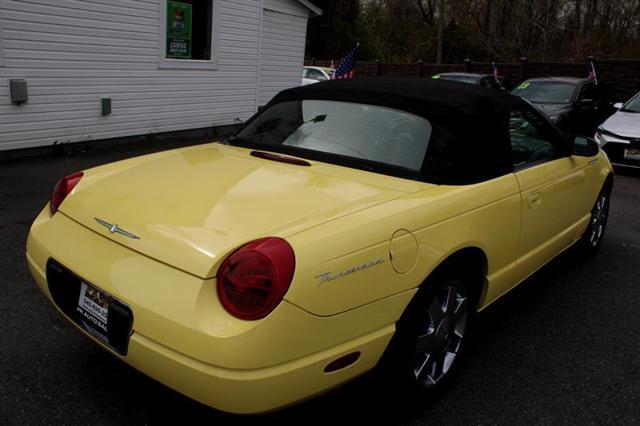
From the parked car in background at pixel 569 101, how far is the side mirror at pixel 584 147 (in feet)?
23.3

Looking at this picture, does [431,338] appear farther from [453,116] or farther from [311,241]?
[453,116]

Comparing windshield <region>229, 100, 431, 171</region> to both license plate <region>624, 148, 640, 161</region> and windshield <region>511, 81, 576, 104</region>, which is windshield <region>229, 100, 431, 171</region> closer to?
license plate <region>624, 148, 640, 161</region>

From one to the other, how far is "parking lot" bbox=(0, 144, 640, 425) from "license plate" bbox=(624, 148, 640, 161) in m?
5.24

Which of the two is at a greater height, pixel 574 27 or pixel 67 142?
pixel 574 27

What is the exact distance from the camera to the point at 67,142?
340 inches

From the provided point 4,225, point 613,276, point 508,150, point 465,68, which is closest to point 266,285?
point 508,150

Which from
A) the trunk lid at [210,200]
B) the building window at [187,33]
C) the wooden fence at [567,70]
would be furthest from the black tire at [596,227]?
the wooden fence at [567,70]

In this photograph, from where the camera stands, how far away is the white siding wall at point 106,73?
782cm

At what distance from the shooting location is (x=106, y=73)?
29.6 ft

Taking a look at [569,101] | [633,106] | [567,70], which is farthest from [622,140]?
[567,70]

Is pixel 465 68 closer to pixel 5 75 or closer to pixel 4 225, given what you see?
pixel 5 75

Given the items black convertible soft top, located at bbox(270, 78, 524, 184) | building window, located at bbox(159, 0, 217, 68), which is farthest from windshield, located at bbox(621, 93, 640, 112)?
black convertible soft top, located at bbox(270, 78, 524, 184)

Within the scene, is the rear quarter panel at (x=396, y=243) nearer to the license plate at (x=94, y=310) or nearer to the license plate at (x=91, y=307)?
the license plate at (x=91, y=307)

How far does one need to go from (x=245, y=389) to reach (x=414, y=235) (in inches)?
36.5
